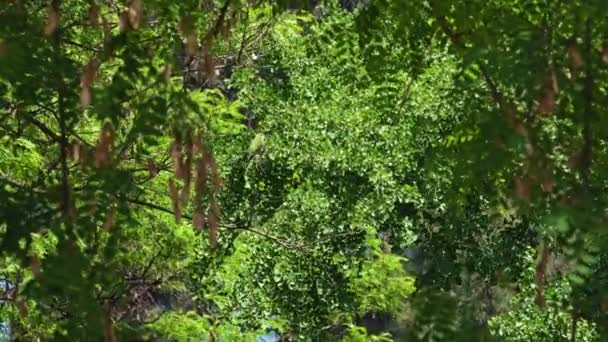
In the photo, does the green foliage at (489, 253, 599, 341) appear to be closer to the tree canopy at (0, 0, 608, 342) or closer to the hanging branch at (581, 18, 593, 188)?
the tree canopy at (0, 0, 608, 342)

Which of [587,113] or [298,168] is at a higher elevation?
[298,168]

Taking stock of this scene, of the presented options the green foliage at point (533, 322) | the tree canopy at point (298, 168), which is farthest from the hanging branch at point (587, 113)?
the green foliage at point (533, 322)

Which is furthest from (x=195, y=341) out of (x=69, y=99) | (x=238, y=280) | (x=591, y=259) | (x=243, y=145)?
(x=591, y=259)

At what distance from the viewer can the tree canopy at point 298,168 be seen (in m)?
5.09

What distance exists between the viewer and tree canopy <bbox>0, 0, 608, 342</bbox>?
5.09 m

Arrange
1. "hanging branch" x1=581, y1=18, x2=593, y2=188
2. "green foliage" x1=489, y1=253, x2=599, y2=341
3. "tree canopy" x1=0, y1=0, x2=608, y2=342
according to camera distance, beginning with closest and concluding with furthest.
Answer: "hanging branch" x1=581, y1=18, x2=593, y2=188
"tree canopy" x1=0, y1=0, x2=608, y2=342
"green foliage" x1=489, y1=253, x2=599, y2=341

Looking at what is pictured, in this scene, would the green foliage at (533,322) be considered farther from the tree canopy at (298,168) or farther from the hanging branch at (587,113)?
the hanging branch at (587,113)

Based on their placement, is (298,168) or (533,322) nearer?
(533,322)

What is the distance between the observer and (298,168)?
19203 millimetres

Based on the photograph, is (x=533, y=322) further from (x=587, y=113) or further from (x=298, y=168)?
(x=587, y=113)

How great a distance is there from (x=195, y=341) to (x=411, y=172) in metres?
6.12

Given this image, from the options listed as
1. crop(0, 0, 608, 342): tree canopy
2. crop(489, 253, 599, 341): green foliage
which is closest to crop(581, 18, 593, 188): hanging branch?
crop(0, 0, 608, 342): tree canopy

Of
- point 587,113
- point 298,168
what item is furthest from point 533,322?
point 587,113

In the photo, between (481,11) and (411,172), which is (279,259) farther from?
(481,11)
